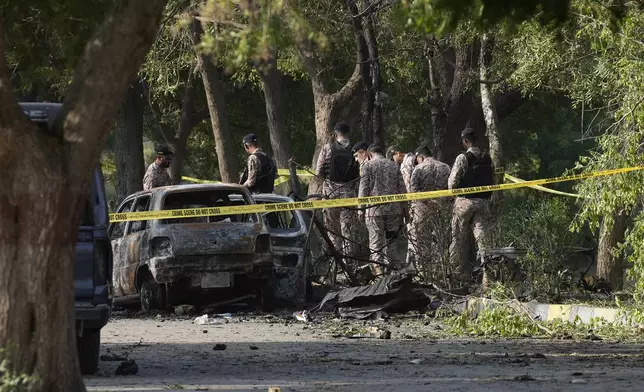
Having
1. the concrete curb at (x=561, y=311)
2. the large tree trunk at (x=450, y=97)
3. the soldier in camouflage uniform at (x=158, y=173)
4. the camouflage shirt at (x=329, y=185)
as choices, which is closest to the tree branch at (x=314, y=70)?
the large tree trunk at (x=450, y=97)

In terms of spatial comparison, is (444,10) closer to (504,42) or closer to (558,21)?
(558,21)

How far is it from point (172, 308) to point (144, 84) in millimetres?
16131

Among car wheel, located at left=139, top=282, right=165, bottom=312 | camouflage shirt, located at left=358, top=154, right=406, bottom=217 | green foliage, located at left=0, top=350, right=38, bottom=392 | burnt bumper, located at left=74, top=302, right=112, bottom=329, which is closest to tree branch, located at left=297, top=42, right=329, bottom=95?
camouflage shirt, located at left=358, top=154, right=406, bottom=217

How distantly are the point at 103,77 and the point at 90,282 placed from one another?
3185 mm

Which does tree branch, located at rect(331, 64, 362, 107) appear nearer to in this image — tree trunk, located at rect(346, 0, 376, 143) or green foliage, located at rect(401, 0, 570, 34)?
tree trunk, located at rect(346, 0, 376, 143)

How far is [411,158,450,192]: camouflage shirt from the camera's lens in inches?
842

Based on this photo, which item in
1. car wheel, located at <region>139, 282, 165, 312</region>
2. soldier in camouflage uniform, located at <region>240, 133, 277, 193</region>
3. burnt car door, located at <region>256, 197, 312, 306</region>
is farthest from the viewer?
soldier in camouflage uniform, located at <region>240, 133, 277, 193</region>

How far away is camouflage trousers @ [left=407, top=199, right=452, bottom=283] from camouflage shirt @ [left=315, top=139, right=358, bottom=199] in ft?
8.68

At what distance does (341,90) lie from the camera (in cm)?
2873

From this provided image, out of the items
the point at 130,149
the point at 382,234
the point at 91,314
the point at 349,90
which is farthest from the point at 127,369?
the point at 130,149

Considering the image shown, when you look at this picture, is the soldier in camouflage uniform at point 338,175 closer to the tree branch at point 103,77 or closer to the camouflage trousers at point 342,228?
the camouflage trousers at point 342,228

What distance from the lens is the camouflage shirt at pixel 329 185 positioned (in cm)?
2146

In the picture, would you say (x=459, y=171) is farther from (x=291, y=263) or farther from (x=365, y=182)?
(x=291, y=263)

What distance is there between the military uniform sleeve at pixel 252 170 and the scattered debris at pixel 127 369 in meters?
10.3
